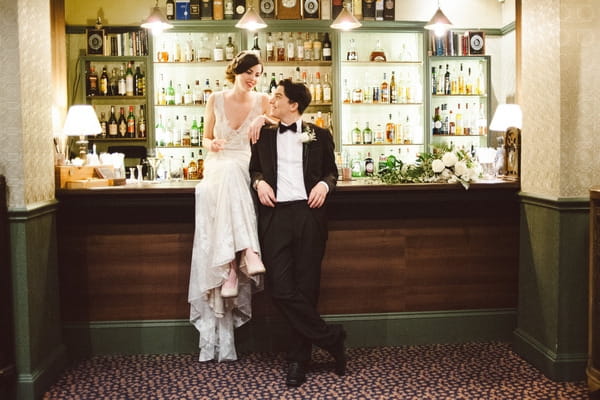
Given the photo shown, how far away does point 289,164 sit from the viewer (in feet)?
11.7

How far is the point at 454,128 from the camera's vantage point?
22.8 ft

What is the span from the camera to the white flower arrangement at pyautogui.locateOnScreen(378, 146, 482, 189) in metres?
4.13

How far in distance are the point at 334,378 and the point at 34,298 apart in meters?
1.68

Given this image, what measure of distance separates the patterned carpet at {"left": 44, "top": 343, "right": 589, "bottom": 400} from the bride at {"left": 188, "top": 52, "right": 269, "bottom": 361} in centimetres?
25

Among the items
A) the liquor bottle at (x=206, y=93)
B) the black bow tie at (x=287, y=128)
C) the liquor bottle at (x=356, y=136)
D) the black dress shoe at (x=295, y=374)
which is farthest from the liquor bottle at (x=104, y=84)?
the black dress shoe at (x=295, y=374)

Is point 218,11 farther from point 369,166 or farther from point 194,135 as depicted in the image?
point 369,166

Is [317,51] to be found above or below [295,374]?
above

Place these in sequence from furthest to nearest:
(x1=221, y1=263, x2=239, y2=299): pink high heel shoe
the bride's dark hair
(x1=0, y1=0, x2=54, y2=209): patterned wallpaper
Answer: the bride's dark hair < (x1=221, y1=263, x2=239, y2=299): pink high heel shoe < (x1=0, y1=0, x2=54, y2=209): patterned wallpaper

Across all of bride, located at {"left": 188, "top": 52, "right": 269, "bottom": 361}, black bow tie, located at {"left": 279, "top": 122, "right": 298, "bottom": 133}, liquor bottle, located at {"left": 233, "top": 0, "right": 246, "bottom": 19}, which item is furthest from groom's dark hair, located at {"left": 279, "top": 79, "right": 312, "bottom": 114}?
liquor bottle, located at {"left": 233, "top": 0, "right": 246, "bottom": 19}

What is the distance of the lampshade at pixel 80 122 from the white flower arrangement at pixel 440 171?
7.45ft

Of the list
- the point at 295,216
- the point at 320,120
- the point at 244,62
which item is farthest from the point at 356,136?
the point at 295,216

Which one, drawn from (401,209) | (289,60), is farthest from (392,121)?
(401,209)

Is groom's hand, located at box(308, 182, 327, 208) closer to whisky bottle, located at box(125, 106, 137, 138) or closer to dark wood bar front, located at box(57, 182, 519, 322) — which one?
dark wood bar front, located at box(57, 182, 519, 322)

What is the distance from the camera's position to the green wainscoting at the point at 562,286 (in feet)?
11.7
